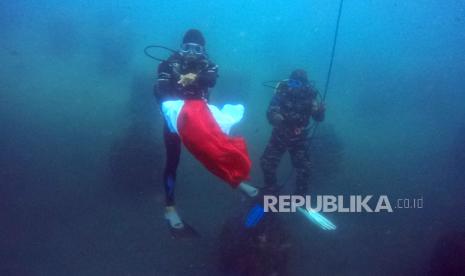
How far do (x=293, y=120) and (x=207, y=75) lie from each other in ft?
6.82

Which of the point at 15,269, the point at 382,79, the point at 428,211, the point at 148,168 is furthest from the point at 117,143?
the point at 382,79

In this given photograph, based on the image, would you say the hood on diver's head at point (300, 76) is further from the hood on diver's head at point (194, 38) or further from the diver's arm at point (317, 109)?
the hood on diver's head at point (194, 38)

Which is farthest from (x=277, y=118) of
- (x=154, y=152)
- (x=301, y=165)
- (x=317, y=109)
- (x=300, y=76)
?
(x=154, y=152)

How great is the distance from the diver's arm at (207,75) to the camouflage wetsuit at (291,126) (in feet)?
5.36

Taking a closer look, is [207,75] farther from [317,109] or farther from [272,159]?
[272,159]

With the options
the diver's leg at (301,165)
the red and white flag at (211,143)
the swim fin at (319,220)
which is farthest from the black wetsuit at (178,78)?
the swim fin at (319,220)

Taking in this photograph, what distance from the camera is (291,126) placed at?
568cm

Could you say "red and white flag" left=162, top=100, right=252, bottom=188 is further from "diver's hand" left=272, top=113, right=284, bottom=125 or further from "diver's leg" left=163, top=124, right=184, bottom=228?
"diver's hand" left=272, top=113, right=284, bottom=125

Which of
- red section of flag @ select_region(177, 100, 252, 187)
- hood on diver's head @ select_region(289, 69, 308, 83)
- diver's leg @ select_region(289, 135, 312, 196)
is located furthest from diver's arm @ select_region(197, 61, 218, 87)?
diver's leg @ select_region(289, 135, 312, 196)

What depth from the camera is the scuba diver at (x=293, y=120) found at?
5.39 metres

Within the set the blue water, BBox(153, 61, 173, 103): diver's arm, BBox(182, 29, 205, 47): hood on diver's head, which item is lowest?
the blue water

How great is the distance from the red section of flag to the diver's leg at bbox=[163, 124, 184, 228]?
0.82 meters

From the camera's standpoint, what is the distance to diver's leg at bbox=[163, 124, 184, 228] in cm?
447

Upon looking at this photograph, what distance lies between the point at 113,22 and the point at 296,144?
1241 cm
